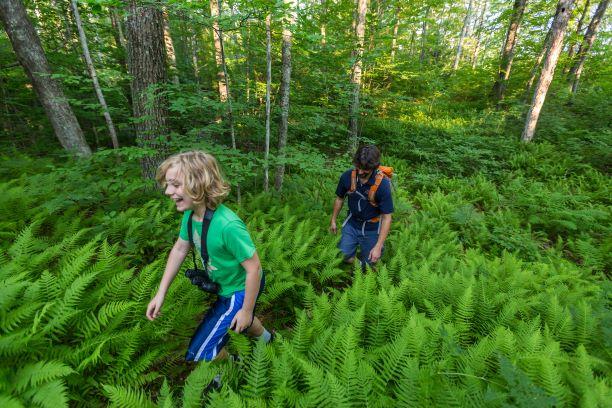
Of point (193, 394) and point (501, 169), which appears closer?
point (193, 394)

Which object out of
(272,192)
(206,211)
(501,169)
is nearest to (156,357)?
(206,211)

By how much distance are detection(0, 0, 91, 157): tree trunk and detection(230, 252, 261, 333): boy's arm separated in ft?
19.0

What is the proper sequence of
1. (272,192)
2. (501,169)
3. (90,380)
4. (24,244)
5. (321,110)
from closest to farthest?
(90,380) → (24,244) → (272,192) → (321,110) → (501,169)

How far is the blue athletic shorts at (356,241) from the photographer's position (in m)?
4.22

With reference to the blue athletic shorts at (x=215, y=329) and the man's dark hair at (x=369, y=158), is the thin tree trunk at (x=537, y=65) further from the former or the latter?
the blue athletic shorts at (x=215, y=329)

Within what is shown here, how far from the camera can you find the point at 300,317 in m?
2.92

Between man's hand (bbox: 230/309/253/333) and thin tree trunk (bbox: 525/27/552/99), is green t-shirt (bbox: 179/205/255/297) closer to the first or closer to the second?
man's hand (bbox: 230/309/253/333)

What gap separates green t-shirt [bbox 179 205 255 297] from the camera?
6.47 feet

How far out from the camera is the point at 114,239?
4.18 metres

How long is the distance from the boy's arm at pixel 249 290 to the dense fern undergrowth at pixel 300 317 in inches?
18.9

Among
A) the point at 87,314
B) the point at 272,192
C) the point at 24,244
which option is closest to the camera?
the point at 87,314

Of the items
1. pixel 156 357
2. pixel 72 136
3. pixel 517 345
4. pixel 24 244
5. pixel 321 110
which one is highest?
pixel 321 110

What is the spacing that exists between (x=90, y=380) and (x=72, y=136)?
21.5 ft

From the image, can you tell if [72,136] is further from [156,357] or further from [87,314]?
[156,357]
